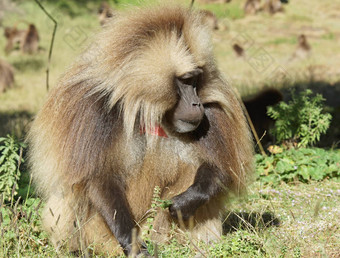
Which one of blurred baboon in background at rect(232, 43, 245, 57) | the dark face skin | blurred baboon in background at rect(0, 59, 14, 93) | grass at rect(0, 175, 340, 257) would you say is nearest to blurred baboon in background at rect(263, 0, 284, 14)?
blurred baboon in background at rect(232, 43, 245, 57)

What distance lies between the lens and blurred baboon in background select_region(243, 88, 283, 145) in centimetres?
732

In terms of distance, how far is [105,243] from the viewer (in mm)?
3865

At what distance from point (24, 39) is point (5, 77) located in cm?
322

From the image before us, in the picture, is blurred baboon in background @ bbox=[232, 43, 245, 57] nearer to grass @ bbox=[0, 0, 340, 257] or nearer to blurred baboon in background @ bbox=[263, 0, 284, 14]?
grass @ bbox=[0, 0, 340, 257]

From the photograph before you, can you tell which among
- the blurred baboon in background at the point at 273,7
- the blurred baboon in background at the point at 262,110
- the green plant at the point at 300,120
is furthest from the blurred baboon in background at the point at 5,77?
the blurred baboon in background at the point at 273,7

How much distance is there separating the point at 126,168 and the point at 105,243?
548mm

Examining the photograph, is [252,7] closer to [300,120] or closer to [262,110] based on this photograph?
[262,110]

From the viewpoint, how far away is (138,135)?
384 cm

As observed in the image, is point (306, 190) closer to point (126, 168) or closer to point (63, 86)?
point (126, 168)

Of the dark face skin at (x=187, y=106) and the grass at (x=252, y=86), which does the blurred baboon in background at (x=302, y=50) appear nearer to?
the grass at (x=252, y=86)

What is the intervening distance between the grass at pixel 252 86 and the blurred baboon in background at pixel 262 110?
1.17m

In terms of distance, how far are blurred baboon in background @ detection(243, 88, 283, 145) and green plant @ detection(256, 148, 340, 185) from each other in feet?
3.61

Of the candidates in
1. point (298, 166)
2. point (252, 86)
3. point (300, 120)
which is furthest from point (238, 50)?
point (298, 166)

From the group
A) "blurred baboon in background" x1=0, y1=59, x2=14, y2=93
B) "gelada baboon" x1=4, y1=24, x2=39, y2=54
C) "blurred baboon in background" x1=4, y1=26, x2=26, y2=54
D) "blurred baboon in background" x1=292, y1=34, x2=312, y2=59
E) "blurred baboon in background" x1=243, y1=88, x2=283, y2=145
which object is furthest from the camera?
"blurred baboon in background" x1=4, y1=26, x2=26, y2=54
